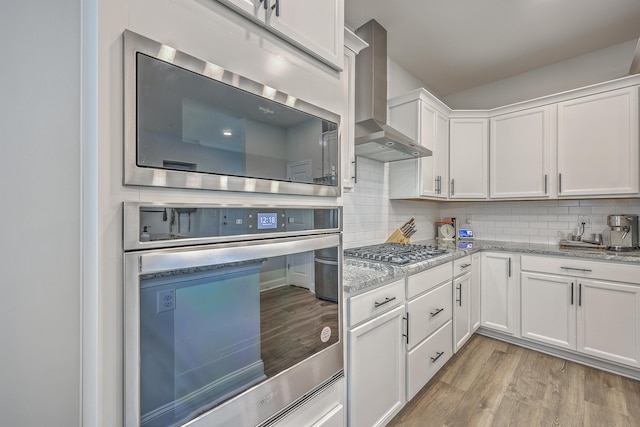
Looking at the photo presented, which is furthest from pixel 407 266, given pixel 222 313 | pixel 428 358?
pixel 222 313

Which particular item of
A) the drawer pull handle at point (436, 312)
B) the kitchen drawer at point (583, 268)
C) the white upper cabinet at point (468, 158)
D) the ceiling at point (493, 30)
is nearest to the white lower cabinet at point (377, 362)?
the drawer pull handle at point (436, 312)

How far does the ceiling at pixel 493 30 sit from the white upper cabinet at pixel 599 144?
1.90ft

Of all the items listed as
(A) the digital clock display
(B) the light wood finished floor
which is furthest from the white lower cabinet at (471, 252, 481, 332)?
(A) the digital clock display

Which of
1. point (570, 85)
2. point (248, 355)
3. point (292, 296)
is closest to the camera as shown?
point (248, 355)

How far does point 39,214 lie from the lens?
2.31 feet

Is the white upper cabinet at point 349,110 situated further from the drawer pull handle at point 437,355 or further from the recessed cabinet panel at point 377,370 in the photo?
the drawer pull handle at point 437,355

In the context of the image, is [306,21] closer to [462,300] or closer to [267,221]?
[267,221]

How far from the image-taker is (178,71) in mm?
666

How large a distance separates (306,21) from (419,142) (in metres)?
1.92

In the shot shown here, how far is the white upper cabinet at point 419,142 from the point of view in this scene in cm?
268

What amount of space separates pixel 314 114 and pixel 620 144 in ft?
9.62

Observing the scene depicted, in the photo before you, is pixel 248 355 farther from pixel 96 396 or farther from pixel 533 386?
pixel 533 386

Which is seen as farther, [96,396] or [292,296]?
[292,296]

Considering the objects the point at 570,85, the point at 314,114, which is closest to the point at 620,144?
the point at 570,85
